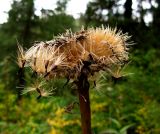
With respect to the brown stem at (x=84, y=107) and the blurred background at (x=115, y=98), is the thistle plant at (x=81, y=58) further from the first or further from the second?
the blurred background at (x=115, y=98)

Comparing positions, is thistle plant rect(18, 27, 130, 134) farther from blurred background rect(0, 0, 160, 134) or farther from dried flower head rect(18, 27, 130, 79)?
blurred background rect(0, 0, 160, 134)

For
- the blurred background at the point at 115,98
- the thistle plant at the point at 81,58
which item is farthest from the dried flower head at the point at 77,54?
the blurred background at the point at 115,98

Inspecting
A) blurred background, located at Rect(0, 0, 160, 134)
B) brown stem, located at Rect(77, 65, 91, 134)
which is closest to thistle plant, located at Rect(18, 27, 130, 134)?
brown stem, located at Rect(77, 65, 91, 134)

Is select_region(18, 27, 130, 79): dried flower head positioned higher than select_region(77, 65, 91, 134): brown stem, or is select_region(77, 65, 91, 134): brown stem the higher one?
select_region(18, 27, 130, 79): dried flower head

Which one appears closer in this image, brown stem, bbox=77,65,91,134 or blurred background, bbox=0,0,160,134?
brown stem, bbox=77,65,91,134

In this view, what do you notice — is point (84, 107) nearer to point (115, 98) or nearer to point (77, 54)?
point (77, 54)

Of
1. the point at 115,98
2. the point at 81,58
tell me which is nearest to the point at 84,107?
the point at 81,58

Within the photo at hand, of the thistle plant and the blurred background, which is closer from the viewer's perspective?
the thistle plant

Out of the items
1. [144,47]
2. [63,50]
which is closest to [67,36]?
[63,50]
